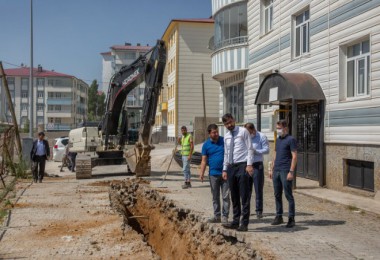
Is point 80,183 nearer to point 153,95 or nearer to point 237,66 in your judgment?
point 153,95

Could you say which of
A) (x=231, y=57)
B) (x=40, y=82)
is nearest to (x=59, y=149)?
(x=231, y=57)

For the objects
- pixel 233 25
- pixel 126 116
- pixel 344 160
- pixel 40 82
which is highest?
pixel 40 82

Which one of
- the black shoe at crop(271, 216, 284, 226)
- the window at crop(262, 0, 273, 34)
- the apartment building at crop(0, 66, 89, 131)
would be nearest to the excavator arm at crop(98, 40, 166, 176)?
the window at crop(262, 0, 273, 34)

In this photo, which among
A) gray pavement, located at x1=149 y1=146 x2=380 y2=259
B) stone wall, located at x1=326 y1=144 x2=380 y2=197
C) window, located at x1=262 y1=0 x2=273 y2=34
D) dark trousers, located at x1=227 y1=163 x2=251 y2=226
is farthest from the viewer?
window, located at x1=262 y1=0 x2=273 y2=34

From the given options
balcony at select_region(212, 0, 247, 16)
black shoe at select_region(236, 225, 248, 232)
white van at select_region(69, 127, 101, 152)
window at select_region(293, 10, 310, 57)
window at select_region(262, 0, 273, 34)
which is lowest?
black shoe at select_region(236, 225, 248, 232)

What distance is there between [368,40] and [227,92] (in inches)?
483

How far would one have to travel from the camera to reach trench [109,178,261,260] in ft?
21.8

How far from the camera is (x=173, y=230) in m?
8.98

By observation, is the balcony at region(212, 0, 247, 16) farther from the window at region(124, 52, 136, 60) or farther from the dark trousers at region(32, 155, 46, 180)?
the window at region(124, 52, 136, 60)

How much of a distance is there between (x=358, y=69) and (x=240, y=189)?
6710 millimetres

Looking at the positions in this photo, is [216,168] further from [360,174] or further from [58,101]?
[58,101]

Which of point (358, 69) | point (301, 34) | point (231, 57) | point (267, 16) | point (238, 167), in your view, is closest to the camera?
point (238, 167)

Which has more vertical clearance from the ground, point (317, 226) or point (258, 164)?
point (258, 164)

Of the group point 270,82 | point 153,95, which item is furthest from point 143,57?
point 270,82
